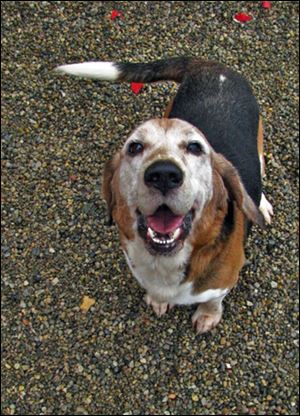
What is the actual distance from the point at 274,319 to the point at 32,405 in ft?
6.55

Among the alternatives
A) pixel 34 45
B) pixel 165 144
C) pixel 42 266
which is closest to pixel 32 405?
pixel 42 266

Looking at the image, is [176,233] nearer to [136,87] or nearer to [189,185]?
[189,185]

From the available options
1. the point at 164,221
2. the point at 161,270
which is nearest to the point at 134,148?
the point at 164,221

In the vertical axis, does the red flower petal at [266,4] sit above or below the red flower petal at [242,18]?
above

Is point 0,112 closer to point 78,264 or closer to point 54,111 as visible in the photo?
point 54,111

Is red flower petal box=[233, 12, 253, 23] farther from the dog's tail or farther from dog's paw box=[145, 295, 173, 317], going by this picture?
dog's paw box=[145, 295, 173, 317]

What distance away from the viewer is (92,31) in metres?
5.95

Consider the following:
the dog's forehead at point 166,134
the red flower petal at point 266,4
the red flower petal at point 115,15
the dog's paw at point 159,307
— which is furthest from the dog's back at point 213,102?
the red flower petal at point 266,4

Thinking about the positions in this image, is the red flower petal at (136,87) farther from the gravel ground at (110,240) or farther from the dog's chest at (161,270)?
the dog's chest at (161,270)

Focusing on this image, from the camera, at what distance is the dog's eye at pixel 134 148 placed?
330 centimetres

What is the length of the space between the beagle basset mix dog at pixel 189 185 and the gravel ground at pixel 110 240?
0.35 meters

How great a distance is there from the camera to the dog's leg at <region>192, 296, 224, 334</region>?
445 centimetres

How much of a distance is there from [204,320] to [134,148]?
175 centimetres

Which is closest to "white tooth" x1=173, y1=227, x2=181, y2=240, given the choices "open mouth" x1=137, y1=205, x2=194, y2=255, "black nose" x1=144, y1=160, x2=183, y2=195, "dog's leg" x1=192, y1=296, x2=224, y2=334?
"open mouth" x1=137, y1=205, x2=194, y2=255
